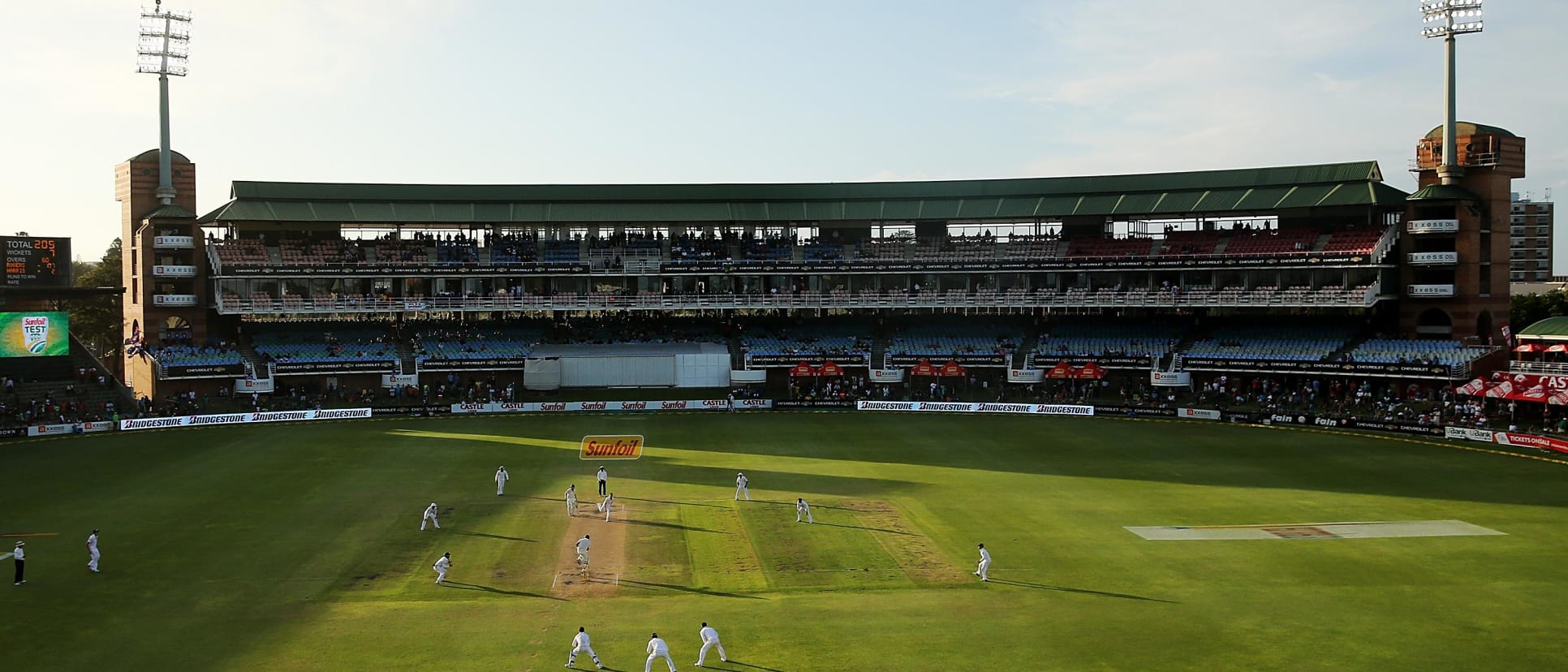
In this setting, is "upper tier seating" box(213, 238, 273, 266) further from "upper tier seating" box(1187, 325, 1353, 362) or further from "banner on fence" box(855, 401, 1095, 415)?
"upper tier seating" box(1187, 325, 1353, 362)

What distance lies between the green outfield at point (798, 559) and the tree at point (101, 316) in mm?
44758

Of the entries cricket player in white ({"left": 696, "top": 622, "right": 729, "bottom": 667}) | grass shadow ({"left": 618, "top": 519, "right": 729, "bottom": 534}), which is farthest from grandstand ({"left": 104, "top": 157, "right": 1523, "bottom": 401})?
cricket player in white ({"left": 696, "top": 622, "right": 729, "bottom": 667})

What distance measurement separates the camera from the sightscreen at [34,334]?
61344 mm

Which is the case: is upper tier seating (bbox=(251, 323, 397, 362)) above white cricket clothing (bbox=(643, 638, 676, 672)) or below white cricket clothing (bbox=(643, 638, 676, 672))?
above

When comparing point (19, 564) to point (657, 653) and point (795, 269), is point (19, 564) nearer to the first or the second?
point (657, 653)

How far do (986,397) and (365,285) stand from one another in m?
44.2

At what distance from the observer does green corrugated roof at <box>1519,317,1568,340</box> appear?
5916cm

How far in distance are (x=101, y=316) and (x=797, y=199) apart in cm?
6049

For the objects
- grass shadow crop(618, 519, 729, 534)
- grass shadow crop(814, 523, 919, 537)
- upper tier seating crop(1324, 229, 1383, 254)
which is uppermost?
upper tier seating crop(1324, 229, 1383, 254)

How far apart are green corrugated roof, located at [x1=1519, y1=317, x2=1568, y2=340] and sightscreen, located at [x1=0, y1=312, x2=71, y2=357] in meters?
82.9

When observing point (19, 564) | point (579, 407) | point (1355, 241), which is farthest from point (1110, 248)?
point (19, 564)

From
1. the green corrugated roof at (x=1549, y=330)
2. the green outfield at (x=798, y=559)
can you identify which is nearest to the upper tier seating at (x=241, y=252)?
the green outfield at (x=798, y=559)

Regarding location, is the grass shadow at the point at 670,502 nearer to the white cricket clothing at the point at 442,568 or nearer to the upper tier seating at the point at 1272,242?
the white cricket clothing at the point at 442,568

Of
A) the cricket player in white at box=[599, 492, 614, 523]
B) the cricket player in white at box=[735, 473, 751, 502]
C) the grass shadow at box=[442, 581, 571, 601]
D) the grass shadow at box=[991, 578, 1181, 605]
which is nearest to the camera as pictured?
the grass shadow at box=[991, 578, 1181, 605]
